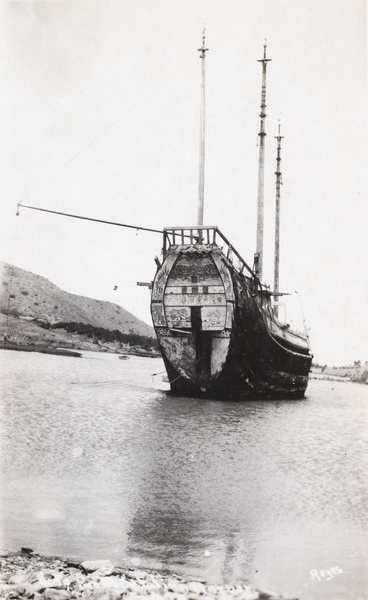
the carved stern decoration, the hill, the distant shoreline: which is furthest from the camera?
the hill

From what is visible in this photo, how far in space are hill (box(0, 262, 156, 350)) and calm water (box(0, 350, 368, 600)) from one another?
98.0 feet

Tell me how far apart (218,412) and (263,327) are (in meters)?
5.04

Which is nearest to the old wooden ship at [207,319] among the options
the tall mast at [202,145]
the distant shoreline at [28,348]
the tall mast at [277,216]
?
the tall mast at [202,145]

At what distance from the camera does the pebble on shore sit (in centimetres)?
508

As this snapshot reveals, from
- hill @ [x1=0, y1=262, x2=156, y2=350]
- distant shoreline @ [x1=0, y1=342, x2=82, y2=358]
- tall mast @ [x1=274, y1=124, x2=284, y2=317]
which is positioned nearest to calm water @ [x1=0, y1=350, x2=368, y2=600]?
tall mast @ [x1=274, y1=124, x2=284, y2=317]

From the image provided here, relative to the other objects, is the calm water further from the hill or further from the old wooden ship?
the hill

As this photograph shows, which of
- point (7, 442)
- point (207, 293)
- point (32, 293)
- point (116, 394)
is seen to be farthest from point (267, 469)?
point (32, 293)

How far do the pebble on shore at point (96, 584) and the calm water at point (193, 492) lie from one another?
11.4 inches

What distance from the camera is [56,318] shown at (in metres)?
60.2

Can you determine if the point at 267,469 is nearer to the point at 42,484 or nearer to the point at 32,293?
the point at 42,484
